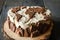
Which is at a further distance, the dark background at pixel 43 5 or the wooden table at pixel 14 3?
the wooden table at pixel 14 3

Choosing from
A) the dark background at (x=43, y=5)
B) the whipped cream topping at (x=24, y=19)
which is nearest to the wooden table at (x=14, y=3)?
the dark background at (x=43, y=5)

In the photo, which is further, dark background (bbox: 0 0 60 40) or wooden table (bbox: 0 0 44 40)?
wooden table (bbox: 0 0 44 40)

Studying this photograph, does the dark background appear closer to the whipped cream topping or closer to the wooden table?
the wooden table

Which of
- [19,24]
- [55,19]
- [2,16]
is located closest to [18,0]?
[2,16]

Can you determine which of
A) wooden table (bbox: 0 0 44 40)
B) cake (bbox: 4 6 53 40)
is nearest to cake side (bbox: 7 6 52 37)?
cake (bbox: 4 6 53 40)

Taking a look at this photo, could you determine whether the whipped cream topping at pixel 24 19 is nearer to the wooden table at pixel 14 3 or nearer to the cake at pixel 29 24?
the cake at pixel 29 24

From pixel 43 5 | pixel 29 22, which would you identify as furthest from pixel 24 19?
pixel 43 5

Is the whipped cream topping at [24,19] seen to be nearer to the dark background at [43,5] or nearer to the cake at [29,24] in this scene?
the cake at [29,24]

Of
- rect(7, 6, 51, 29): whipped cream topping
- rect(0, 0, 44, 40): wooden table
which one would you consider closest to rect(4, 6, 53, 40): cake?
rect(7, 6, 51, 29): whipped cream topping

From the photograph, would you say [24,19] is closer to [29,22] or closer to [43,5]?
[29,22]

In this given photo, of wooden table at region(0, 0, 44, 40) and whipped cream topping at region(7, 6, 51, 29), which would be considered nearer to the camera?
whipped cream topping at region(7, 6, 51, 29)
